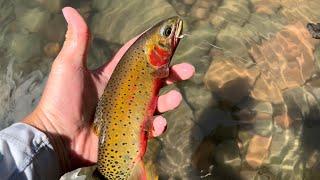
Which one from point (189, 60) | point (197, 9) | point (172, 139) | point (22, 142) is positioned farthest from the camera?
point (197, 9)

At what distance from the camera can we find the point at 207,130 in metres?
5.84

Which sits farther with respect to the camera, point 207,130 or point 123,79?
point 207,130

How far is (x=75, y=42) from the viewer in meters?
4.49

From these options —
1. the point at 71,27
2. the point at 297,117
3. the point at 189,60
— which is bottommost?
the point at 297,117

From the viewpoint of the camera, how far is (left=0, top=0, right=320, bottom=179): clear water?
562 cm

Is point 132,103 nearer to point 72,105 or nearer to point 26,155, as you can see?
point 72,105

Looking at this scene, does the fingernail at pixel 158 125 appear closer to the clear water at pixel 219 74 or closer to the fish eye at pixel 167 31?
the fish eye at pixel 167 31

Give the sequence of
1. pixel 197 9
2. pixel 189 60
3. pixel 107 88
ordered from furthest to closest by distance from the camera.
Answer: pixel 197 9 → pixel 189 60 → pixel 107 88

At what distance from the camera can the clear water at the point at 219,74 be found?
562 centimetres

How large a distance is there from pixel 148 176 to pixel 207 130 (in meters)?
1.61

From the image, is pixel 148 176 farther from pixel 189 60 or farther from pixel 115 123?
pixel 189 60

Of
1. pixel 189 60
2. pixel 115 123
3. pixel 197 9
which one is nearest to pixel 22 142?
pixel 115 123

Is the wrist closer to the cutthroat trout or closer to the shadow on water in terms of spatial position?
the cutthroat trout

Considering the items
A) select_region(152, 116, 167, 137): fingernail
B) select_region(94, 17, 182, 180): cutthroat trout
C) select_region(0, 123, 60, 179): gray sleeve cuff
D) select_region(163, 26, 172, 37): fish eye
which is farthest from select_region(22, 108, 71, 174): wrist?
select_region(163, 26, 172, 37): fish eye
